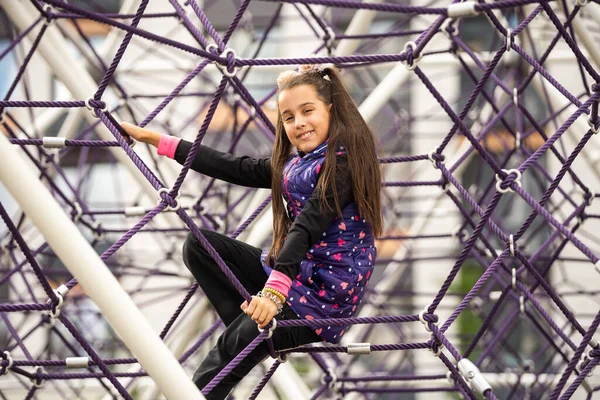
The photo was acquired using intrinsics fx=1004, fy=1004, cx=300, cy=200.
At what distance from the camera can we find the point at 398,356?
5086 mm

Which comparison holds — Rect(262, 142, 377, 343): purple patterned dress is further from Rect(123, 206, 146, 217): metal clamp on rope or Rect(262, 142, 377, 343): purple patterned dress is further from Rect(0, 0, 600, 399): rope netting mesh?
Rect(123, 206, 146, 217): metal clamp on rope

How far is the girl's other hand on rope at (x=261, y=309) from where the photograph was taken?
131cm

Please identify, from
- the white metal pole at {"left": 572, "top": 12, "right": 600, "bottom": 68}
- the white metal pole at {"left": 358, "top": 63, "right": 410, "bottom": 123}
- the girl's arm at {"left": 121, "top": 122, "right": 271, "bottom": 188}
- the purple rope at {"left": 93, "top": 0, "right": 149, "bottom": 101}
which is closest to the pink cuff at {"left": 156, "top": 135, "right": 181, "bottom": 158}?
the girl's arm at {"left": 121, "top": 122, "right": 271, "bottom": 188}

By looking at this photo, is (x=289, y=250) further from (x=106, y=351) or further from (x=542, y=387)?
(x=106, y=351)

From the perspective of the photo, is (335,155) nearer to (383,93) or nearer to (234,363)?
(234,363)

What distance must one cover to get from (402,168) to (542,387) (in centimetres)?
189

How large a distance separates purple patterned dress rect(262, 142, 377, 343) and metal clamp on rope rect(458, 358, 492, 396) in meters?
0.20

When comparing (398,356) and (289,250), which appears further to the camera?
(398,356)

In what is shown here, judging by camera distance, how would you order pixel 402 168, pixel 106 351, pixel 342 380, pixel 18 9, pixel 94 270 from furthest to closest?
pixel 402 168 < pixel 106 351 < pixel 342 380 < pixel 18 9 < pixel 94 270

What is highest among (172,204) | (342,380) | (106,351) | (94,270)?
(106,351)

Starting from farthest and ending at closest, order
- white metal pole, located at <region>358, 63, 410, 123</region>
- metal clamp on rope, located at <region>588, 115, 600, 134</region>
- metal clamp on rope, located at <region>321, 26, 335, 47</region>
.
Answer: metal clamp on rope, located at <region>321, 26, 335, 47</region>, white metal pole, located at <region>358, 63, 410, 123</region>, metal clamp on rope, located at <region>588, 115, 600, 134</region>

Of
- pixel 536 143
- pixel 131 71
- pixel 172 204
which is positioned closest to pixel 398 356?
pixel 536 143

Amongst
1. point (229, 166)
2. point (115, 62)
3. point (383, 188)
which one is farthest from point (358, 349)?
point (383, 188)

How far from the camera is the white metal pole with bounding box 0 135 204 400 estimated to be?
1.24 metres
